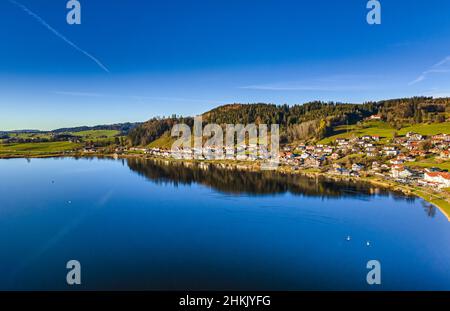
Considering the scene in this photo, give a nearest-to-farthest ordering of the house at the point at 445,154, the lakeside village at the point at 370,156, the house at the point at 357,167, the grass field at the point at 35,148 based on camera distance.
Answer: the lakeside village at the point at 370,156
the house at the point at 445,154
the house at the point at 357,167
the grass field at the point at 35,148

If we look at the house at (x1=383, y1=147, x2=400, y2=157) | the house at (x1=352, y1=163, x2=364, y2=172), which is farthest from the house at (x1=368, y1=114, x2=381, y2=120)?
the house at (x1=352, y1=163, x2=364, y2=172)

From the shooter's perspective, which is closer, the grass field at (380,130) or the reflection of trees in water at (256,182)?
the reflection of trees in water at (256,182)

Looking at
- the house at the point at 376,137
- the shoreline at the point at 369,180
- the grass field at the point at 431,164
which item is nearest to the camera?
the shoreline at the point at 369,180

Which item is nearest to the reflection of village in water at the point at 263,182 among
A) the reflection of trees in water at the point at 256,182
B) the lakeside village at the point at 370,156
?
the reflection of trees in water at the point at 256,182

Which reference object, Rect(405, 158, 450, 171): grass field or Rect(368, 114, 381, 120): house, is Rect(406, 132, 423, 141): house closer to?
Rect(405, 158, 450, 171): grass field

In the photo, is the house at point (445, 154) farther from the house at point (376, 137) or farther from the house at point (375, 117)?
the house at point (375, 117)

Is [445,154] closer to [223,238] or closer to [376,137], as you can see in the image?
[376,137]
